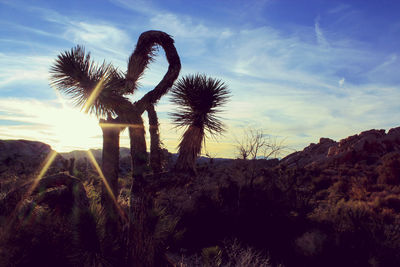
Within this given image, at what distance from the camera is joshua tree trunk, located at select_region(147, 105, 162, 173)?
325 inches

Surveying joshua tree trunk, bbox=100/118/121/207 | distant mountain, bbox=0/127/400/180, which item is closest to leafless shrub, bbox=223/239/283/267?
joshua tree trunk, bbox=100/118/121/207

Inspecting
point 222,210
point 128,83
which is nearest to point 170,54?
point 128,83

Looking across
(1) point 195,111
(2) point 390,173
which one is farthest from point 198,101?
(2) point 390,173

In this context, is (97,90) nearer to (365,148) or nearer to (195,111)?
(195,111)

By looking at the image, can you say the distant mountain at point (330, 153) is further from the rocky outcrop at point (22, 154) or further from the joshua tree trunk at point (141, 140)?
the joshua tree trunk at point (141, 140)

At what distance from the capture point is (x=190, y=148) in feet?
30.4

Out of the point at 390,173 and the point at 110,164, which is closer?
the point at 110,164

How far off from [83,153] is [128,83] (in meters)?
79.5

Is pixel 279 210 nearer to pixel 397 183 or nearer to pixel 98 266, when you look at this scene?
pixel 98 266

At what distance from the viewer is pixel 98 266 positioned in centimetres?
424

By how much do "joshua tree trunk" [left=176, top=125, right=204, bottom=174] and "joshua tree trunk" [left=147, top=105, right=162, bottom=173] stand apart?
0.71 meters

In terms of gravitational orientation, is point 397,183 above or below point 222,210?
above

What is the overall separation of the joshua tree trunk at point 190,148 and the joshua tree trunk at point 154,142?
2.34 feet

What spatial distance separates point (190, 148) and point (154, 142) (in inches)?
53.6
